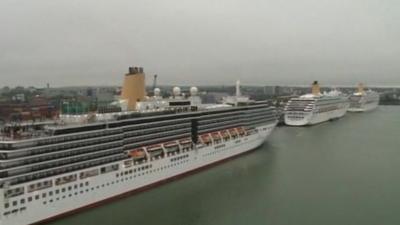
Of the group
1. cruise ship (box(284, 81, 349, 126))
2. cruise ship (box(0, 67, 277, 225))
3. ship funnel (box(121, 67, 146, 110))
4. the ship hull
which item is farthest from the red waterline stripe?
the ship hull

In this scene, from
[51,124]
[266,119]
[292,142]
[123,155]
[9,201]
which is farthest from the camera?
[292,142]

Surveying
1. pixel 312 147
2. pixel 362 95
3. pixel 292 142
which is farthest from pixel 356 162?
pixel 362 95

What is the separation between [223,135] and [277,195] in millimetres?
7736

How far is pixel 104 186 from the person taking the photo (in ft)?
57.0

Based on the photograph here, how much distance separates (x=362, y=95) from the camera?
82.7m

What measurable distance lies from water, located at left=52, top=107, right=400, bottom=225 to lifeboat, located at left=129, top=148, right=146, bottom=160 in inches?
68.5

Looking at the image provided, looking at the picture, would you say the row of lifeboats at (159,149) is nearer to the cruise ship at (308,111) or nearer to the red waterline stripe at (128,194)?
the red waterline stripe at (128,194)

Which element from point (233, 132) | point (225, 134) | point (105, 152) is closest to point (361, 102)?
point (233, 132)

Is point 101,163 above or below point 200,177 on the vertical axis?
above

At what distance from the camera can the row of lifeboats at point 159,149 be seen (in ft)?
64.0

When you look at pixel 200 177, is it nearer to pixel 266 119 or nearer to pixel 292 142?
pixel 266 119

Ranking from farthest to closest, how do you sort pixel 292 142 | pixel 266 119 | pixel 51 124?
pixel 292 142 < pixel 266 119 < pixel 51 124

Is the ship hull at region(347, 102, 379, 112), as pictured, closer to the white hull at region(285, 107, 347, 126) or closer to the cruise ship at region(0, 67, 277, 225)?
the white hull at region(285, 107, 347, 126)

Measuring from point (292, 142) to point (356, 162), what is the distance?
9634 mm
